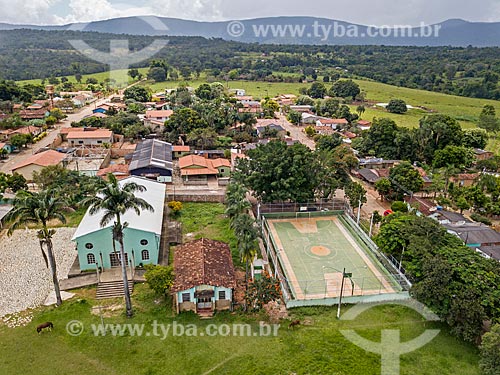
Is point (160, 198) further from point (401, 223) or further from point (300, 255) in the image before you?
point (401, 223)

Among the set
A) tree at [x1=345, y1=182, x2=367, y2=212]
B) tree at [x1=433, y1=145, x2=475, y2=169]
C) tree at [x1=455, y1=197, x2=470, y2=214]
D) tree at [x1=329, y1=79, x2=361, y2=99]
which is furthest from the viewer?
tree at [x1=329, y1=79, x2=361, y2=99]

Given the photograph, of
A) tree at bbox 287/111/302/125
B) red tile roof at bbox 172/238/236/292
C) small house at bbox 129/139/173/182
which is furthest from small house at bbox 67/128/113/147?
Result: red tile roof at bbox 172/238/236/292

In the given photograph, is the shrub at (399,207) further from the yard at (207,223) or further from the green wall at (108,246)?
the green wall at (108,246)

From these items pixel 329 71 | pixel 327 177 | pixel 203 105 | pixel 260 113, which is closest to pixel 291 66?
pixel 329 71

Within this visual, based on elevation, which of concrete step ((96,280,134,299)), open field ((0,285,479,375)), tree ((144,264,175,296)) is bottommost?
open field ((0,285,479,375))

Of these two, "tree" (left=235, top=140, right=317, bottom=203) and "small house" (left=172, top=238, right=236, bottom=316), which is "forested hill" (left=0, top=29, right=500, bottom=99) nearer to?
"tree" (left=235, top=140, right=317, bottom=203)
